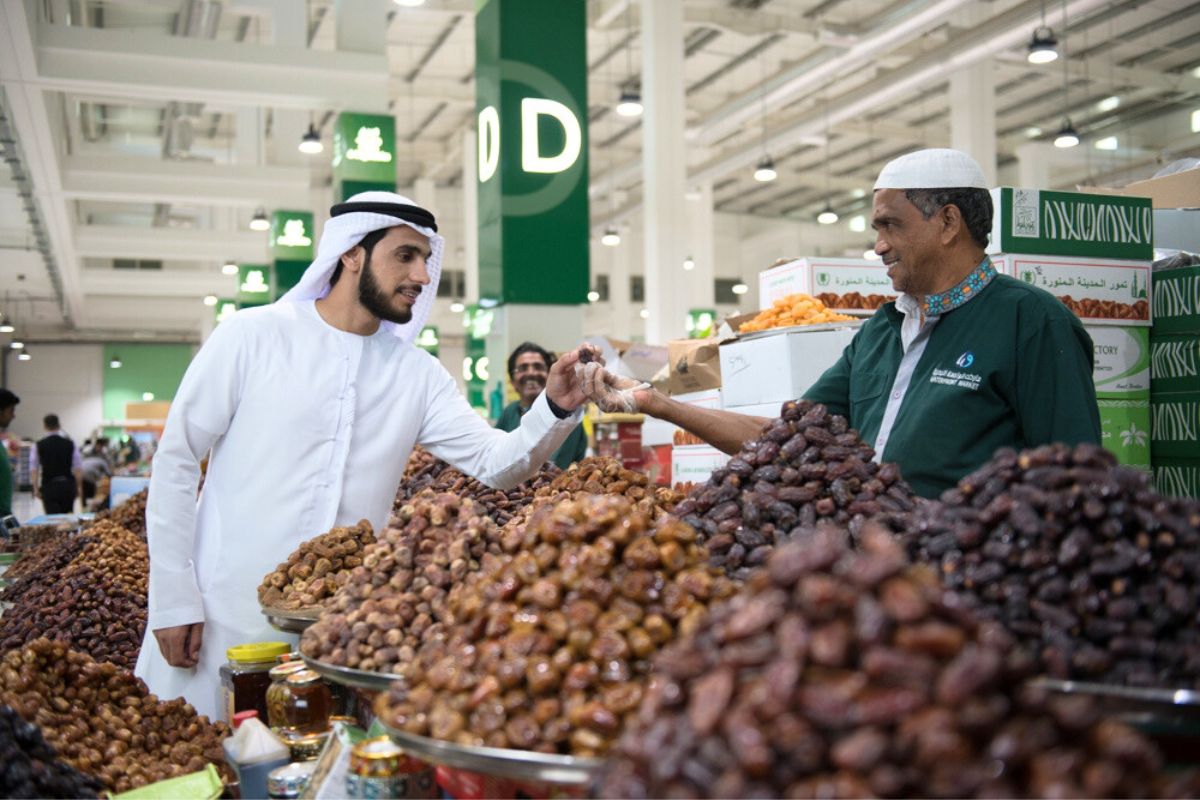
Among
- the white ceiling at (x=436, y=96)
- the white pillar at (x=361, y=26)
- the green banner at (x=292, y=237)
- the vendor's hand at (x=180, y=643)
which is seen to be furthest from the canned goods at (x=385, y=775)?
the green banner at (x=292, y=237)

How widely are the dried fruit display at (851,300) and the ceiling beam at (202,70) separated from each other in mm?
7078

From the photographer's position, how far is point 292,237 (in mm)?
13836

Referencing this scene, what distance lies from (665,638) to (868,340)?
172 centimetres

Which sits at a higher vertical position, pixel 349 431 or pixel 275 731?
pixel 349 431

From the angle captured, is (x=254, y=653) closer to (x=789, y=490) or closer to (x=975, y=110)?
(x=789, y=490)

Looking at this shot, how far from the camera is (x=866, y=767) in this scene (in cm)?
88

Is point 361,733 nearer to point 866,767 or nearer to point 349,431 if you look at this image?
point 866,767

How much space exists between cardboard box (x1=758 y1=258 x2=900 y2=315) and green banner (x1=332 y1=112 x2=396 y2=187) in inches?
248

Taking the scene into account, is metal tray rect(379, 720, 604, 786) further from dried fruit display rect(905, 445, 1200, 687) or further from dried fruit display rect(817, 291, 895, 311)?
dried fruit display rect(817, 291, 895, 311)

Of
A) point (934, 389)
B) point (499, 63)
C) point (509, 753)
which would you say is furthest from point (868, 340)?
point (499, 63)

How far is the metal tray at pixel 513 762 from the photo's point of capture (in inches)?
45.2

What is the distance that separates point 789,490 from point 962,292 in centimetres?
102

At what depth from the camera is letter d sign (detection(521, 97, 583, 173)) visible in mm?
7516

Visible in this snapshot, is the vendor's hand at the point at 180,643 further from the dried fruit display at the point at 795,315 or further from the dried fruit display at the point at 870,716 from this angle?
the dried fruit display at the point at 795,315
